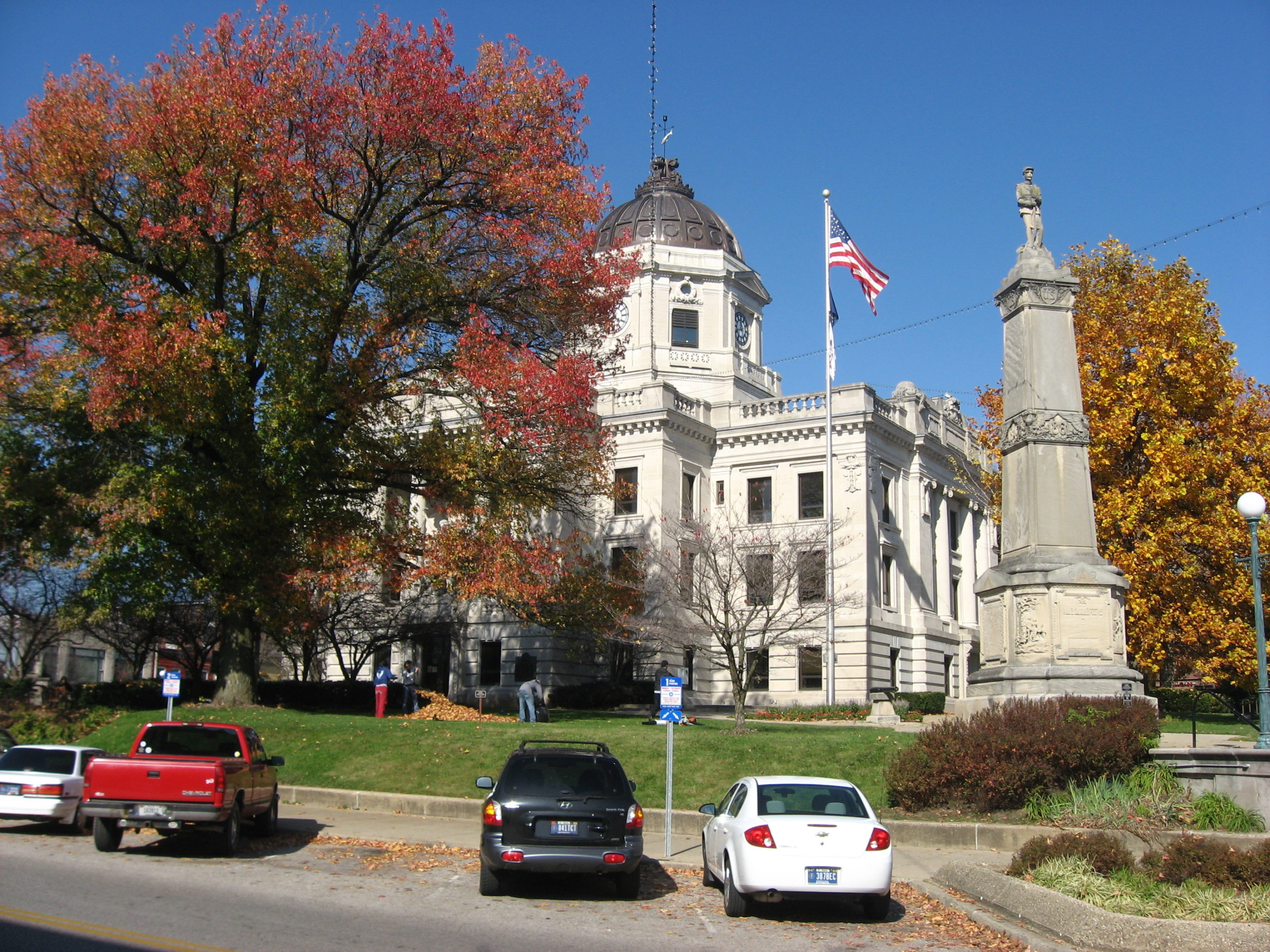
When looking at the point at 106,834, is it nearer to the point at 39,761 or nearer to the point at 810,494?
the point at 39,761

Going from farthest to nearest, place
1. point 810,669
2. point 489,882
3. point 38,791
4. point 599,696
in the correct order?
point 810,669 < point 599,696 < point 38,791 < point 489,882

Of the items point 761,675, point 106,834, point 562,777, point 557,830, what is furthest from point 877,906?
point 761,675

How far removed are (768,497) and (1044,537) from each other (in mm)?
33364

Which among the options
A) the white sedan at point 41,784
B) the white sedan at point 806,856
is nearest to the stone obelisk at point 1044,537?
the white sedan at point 806,856

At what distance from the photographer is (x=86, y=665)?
77.9 m

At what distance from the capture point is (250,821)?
17.2 metres

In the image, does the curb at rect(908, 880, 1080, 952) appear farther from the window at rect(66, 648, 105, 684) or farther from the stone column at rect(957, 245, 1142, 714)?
the window at rect(66, 648, 105, 684)

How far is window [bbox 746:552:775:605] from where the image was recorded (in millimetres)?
35787

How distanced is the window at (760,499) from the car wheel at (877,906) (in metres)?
40.0

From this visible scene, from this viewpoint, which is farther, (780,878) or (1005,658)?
(1005,658)

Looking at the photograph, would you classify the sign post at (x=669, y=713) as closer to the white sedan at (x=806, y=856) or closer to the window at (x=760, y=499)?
the white sedan at (x=806, y=856)

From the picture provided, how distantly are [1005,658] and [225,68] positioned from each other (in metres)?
19.8

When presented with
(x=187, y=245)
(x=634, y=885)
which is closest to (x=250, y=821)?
(x=634, y=885)

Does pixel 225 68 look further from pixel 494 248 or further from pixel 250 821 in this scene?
pixel 250 821
